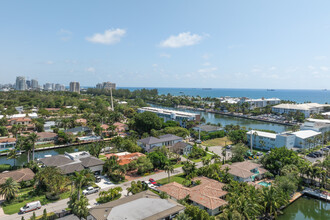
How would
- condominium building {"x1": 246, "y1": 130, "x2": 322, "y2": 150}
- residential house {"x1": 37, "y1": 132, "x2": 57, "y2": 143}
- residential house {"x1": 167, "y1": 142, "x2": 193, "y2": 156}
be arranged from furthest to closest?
1. residential house {"x1": 37, "y1": 132, "x2": 57, "y2": 143}
2. condominium building {"x1": 246, "y1": 130, "x2": 322, "y2": 150}
3. residential house {"x1": 167, "y1": 142, "x2": 193, "y2": 156}

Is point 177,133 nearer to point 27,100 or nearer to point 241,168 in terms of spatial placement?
point 241,168

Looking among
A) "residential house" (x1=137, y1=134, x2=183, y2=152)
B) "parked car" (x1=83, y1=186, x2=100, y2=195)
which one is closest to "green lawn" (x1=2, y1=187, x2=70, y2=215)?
"parked car" (x1=83, y1=186, x2=100, y2=195)

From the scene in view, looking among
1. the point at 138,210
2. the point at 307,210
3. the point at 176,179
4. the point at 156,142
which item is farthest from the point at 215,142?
the point at 138,210

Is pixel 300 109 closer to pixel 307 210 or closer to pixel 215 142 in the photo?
pixel 215 142

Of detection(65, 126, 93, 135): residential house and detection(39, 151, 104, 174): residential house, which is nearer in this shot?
detection(39, 151, 104, 174): residential house

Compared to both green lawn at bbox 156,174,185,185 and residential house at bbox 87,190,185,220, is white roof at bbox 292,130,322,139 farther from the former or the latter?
residential house at bbox 87,190,185,220

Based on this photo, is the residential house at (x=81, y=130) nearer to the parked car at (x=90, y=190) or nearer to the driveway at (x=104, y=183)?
the driveway at (x=104, y=183)
